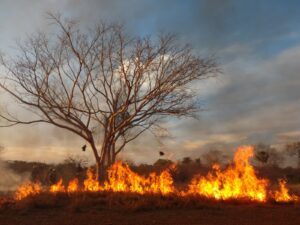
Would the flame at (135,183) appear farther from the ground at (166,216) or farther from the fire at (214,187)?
the ground at (166,216)

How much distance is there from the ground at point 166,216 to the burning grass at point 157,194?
521 mm

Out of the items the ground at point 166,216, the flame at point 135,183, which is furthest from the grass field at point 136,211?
the flame at point 135,183

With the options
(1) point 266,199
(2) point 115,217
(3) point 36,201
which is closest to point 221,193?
(1) point 266,199

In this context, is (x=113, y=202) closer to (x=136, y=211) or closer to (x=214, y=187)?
(x=136, y=211)

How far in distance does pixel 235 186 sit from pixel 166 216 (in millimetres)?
4415

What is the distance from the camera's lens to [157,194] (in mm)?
15258

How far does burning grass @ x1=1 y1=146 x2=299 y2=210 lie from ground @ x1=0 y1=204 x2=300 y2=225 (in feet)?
1.71

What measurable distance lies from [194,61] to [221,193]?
792 cm

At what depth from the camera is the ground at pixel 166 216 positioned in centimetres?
1211

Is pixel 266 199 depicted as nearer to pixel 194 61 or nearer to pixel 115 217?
pixel 115 217

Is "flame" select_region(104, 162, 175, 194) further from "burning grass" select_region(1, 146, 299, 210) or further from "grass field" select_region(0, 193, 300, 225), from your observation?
"grass field" select_region(0, 193, 300, 225)

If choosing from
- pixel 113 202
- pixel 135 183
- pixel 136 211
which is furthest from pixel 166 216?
pixel 135 183

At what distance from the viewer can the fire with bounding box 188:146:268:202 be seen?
15859 mm

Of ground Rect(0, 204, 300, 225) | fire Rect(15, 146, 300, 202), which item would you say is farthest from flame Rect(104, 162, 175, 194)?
ground Rect(0, 204, 300, 225)
